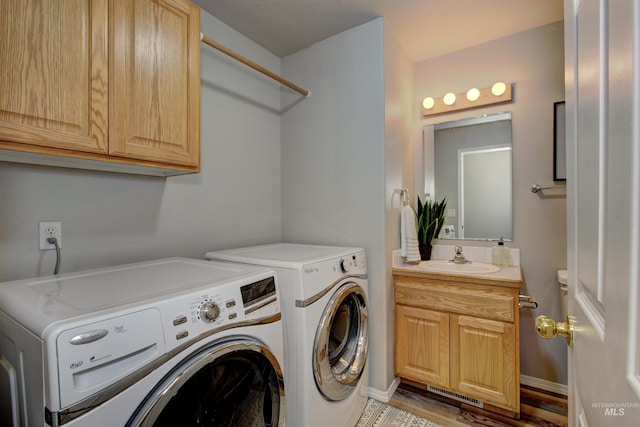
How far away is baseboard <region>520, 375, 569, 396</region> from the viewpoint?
1.95 m

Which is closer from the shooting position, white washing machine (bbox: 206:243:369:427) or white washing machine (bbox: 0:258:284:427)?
white washing machine (bbox: 0:258:284:427)

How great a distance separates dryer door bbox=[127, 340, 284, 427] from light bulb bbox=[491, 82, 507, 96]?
230cm

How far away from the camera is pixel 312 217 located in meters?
2.24

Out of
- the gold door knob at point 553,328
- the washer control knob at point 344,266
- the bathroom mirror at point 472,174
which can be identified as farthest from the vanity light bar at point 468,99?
the gold door knob at point 553,328

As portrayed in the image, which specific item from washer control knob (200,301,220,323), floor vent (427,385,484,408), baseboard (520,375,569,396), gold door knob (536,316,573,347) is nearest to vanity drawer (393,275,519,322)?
floor vent (427,385,484,408)

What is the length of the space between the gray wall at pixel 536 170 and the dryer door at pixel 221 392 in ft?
6.25

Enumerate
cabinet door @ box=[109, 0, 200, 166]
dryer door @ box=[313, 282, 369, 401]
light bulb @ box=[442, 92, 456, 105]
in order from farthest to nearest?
1. light bulb @ box=[442, 92, 456, 105]
2. dryer door @ box=[313, 282, 369, 401]
3. cabinet door @ box=[109, 0, 200, 166]

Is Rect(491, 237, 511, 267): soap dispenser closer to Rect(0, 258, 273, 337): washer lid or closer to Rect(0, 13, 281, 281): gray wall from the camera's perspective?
Rect(0, 13, 281, 281): gray wall

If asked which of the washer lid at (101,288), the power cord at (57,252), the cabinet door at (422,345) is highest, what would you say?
the power cord at (57,252)

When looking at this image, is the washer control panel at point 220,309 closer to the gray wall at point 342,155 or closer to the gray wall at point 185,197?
the gray wall at point 185,197

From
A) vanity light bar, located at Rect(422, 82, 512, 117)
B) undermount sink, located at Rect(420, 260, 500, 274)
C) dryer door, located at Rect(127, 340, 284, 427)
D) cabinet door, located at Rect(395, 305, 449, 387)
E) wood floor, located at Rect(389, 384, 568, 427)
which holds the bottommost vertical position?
wood floor, located at Rect(389, 384, 568, 427)

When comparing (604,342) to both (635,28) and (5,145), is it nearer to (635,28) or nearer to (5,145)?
(635,28)

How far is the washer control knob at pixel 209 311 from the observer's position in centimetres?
87

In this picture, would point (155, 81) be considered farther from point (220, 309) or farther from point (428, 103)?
point (428, 103)
